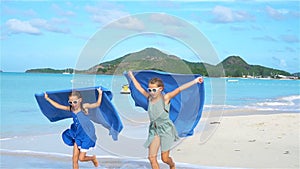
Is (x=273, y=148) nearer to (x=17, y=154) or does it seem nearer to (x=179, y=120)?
(x=179, y=120)

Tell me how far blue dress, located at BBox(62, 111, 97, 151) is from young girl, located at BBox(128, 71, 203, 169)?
1055 millimetres

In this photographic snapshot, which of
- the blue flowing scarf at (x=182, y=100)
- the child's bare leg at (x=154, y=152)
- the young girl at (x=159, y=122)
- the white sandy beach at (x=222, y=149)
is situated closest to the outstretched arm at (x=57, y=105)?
the blue flowing scarf at (x=182, y=100)

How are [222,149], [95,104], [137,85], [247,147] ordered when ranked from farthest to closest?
[247,147], [222,149], [95,104], [137,85]

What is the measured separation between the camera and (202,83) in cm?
859

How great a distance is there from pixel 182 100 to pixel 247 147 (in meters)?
3.30

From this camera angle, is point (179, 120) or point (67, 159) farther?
point (67, 159)

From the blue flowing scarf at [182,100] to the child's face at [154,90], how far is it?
77cm

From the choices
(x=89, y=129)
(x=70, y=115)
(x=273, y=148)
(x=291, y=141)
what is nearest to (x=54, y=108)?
(x=70, y=115)

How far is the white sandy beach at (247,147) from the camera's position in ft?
32.6

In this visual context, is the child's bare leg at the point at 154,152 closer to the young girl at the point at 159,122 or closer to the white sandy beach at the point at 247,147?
the young girl at the point at 159,122

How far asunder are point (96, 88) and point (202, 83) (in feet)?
5.46

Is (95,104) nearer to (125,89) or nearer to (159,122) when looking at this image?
(125,89)

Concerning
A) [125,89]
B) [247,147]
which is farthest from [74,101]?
[247,147]

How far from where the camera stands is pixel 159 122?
811 centimetres
